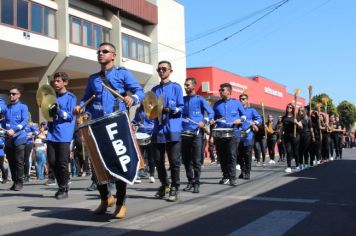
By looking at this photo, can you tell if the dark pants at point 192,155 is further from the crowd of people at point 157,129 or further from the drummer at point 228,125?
the drummer at point 228,125

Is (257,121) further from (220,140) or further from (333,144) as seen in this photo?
(333,144)

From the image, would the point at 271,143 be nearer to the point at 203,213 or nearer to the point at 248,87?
the point at 203,213

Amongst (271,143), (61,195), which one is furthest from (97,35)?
(61,195)

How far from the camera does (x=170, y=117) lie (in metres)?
8.23

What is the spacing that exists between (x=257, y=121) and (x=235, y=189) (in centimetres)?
367

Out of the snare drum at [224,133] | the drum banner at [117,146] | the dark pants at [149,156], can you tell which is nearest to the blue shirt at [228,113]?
the snare drum at [224,133]

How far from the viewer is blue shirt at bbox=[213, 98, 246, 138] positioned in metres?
11.1

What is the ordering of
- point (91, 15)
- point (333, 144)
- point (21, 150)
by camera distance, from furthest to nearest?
point (91, 15) < point (333, 144) < point (21, 150)

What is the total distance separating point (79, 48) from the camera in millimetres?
30766

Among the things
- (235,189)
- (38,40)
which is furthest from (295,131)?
(38,40)

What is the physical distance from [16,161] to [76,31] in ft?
69.3

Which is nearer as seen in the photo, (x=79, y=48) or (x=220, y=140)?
(x=220, y=140)

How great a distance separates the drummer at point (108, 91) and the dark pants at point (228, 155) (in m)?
4.63

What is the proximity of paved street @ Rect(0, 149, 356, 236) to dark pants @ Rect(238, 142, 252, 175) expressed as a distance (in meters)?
2.07
